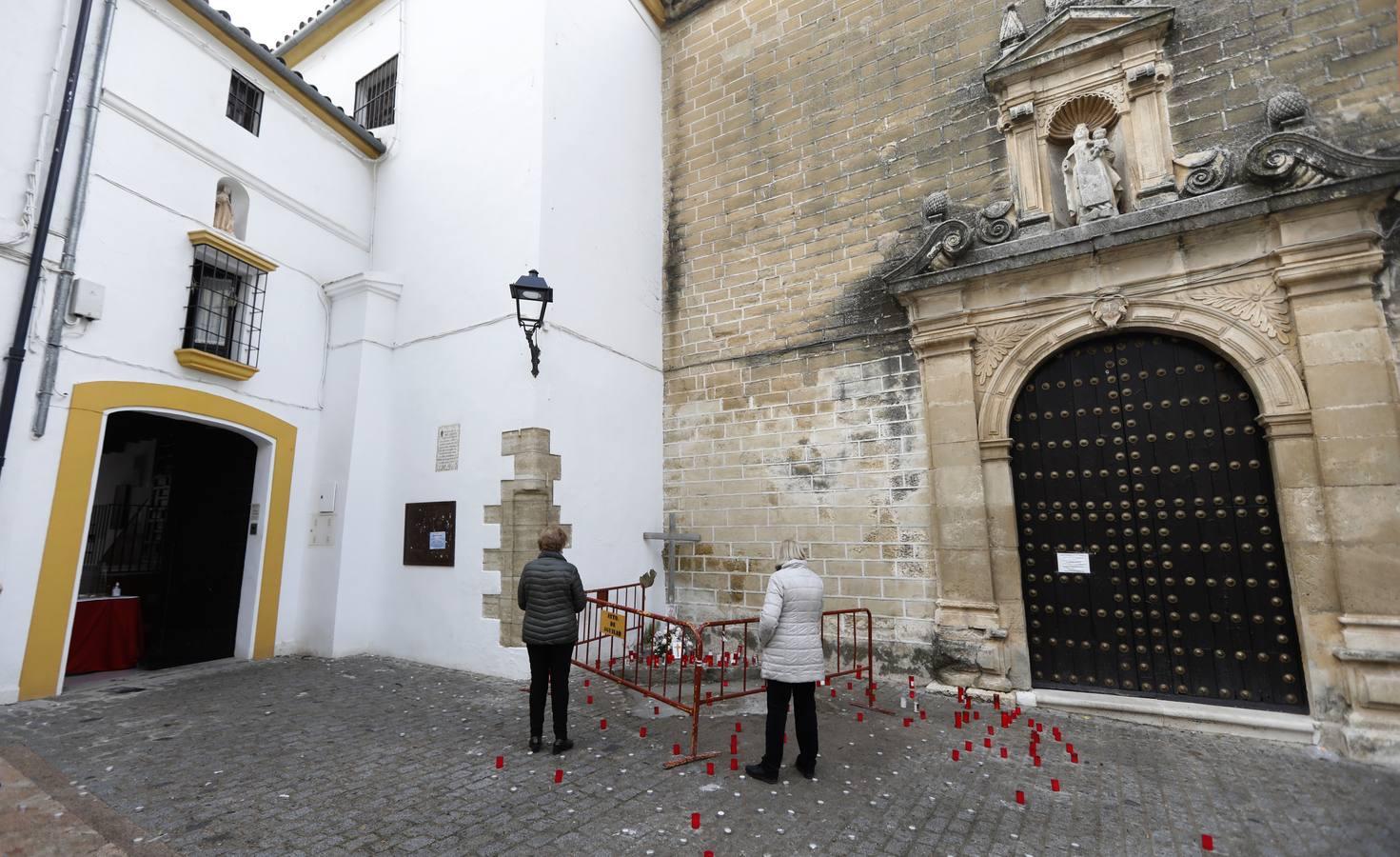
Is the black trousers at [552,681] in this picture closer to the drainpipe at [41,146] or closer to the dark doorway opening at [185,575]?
the dark doorway opening at [185,575]

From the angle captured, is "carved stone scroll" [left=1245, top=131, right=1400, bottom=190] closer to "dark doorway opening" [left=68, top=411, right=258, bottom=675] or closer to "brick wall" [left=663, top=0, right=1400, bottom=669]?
"brick wall" [left=663, top=0, right=1400, bottom=669]

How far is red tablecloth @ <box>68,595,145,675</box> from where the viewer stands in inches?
238

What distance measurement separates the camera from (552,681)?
13.3 ft

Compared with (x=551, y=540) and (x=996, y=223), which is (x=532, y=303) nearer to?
(x=551, y=540)

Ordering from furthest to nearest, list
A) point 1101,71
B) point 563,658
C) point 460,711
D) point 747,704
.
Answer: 1. point 1101,71
2. point 747,704
3. point 460,711
4. point 563,658

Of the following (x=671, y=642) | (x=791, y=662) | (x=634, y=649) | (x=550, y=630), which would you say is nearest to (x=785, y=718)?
(x=791, y=662)

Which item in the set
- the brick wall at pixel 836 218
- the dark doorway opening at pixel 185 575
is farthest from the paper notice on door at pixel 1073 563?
the dark doorway opening at pixel 185 575

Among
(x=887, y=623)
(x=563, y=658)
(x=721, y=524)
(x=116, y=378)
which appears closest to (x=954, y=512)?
(x=887, y=623)

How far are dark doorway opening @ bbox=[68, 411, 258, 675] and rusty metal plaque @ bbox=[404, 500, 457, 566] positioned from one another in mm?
1729

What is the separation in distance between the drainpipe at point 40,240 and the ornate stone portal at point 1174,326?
7125mm

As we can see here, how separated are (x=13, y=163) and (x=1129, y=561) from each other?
941 centimetres

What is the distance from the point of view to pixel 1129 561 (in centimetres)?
532

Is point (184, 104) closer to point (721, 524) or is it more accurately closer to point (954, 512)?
point (721, 524)

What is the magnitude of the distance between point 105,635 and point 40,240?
367 cm
